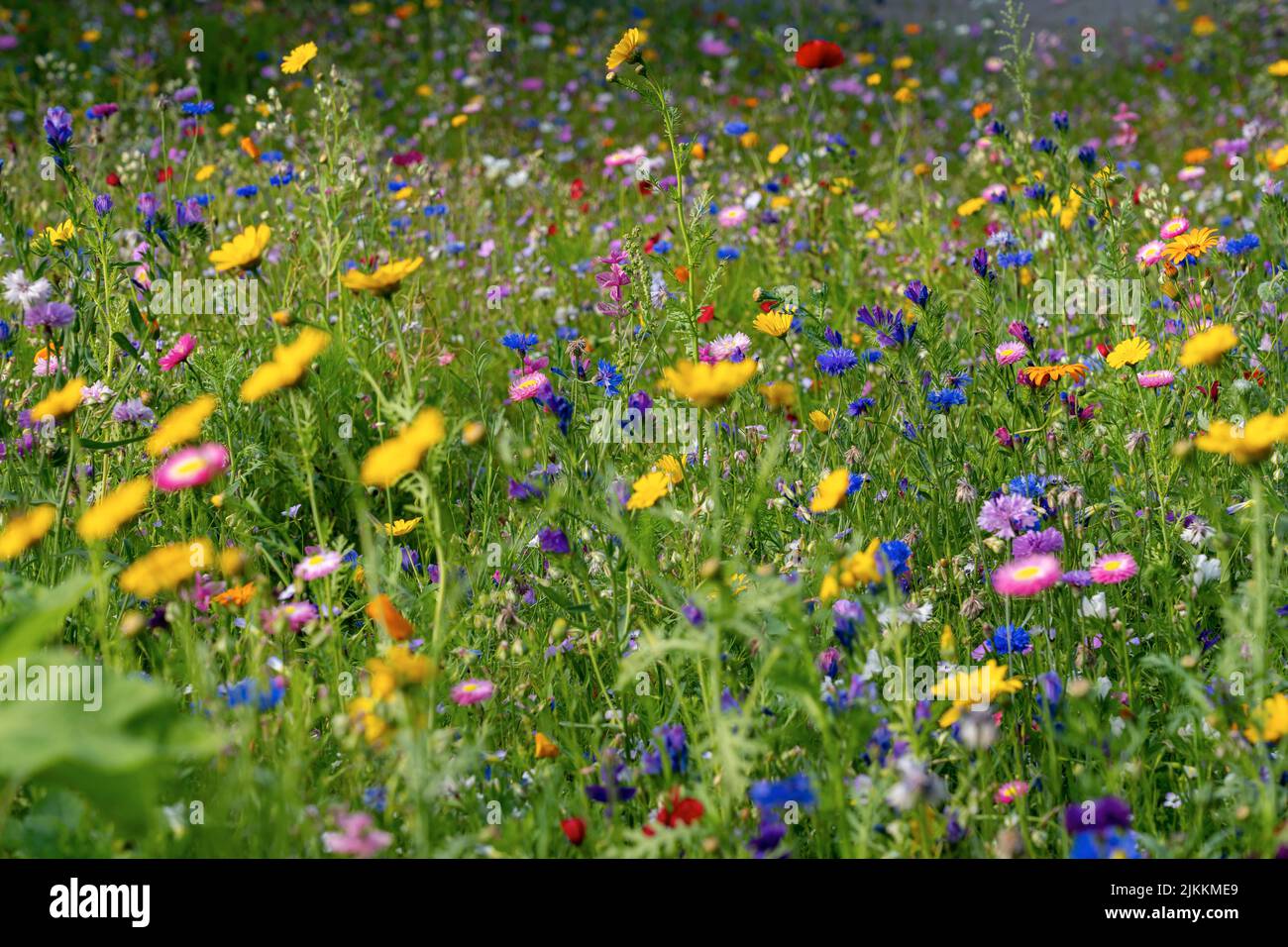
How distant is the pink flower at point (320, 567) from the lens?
5.75 ft

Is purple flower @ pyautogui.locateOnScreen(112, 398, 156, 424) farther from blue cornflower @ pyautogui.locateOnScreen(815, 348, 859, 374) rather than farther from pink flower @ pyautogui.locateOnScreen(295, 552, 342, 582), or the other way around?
blue cornflower @ pyautogui.locateOnScreen(815, 348, 859, 374)

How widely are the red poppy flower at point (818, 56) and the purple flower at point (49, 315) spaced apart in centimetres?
255

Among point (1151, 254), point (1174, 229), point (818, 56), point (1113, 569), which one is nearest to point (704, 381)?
point (1113, 569)

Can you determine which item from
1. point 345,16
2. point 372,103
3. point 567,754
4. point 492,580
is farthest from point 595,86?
point 567,754

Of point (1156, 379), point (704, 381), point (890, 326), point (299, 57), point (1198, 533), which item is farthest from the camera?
point (299, 57)

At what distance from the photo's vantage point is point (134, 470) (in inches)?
97.7

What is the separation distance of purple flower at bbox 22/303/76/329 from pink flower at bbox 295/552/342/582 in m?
0.78

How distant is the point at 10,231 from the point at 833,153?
2458mm

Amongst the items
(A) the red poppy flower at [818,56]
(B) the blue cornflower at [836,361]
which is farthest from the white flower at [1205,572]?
(A) the red poppy flower at [818,56]

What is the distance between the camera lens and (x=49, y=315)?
2.17 meters

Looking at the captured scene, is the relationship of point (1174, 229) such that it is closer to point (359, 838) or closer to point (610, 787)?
point (610, 787)

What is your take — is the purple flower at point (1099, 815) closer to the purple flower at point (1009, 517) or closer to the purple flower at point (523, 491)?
the purple flower at point (1009, 517)

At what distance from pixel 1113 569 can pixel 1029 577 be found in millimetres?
361
